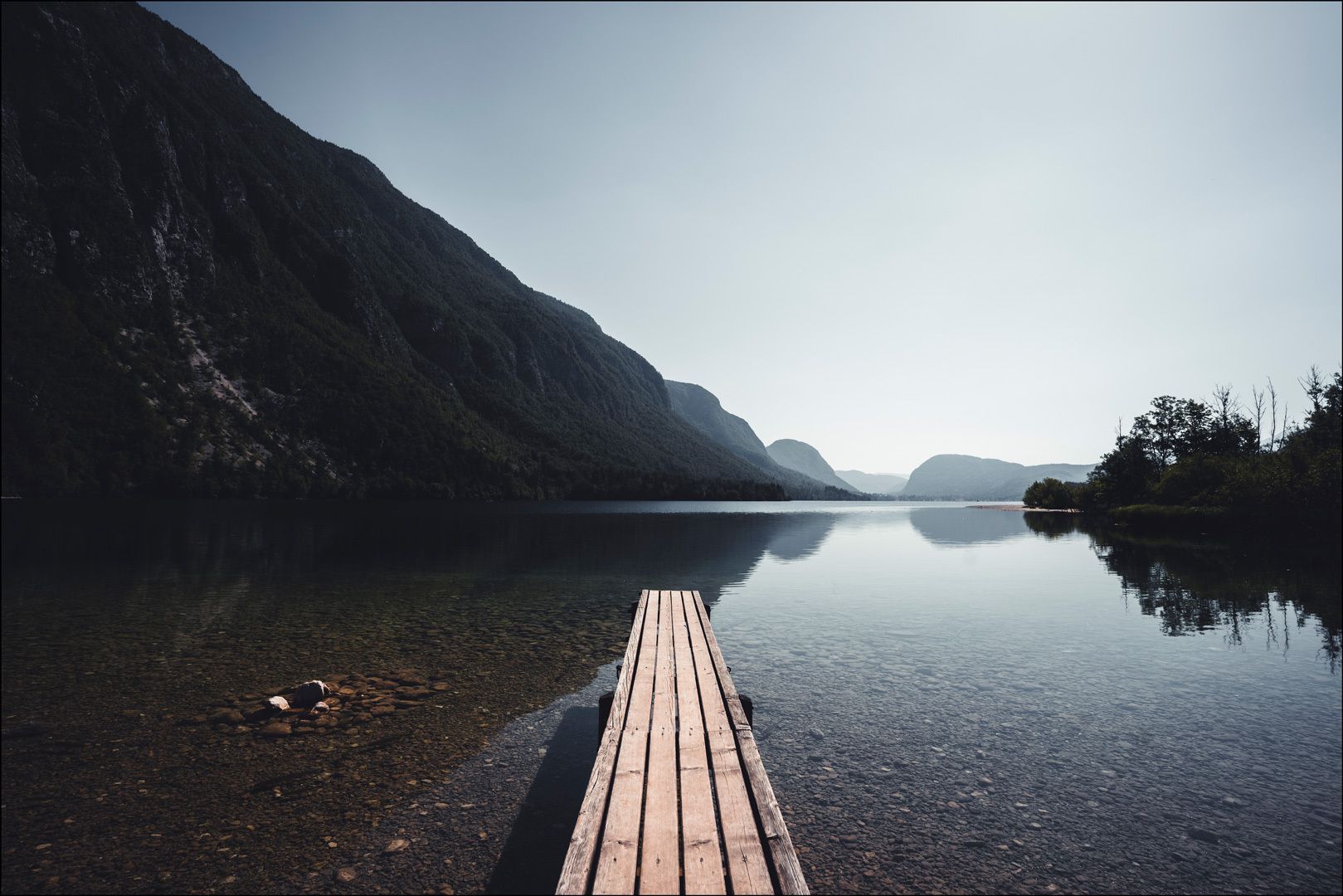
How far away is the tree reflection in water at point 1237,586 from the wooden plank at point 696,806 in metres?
16.6

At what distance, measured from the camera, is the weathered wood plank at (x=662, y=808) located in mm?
3798

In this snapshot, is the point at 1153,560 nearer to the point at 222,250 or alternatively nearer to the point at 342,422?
the point at 342,422

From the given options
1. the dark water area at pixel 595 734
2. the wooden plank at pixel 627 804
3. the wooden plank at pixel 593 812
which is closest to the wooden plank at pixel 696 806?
the wooden plank at pixel 627 804

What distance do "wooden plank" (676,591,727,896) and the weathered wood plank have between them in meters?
0.08

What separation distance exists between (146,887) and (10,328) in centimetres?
774

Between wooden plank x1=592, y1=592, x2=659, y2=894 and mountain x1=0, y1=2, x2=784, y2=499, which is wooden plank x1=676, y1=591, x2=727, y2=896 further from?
mountain x1=0, y1=2, x2=784, y2=499

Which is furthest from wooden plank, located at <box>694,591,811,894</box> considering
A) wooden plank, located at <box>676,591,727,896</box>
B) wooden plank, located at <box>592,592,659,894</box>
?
wooden plank, located at <box>592,592,659,894</box>

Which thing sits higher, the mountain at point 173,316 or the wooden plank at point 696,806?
the mountain at point 173,316

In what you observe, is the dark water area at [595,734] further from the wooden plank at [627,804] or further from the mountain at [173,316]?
the mountain at [173,316]

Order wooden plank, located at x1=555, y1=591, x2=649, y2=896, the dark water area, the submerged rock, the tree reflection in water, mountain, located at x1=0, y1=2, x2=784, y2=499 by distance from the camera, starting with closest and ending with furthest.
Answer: wooden plank, located at x1=555, y1=591, x2=649, y2=896 → the dark water area → the submerged rock → the tree reflection in water → mountain, located at x1=0, y1=2, x2=784, y2=499

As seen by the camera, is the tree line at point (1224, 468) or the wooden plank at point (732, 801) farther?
the tree line at point (1224, 468)

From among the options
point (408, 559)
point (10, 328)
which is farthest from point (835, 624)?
point (408, 559)

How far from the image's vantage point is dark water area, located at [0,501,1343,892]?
639 cm

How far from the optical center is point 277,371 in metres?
152
